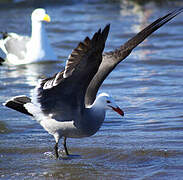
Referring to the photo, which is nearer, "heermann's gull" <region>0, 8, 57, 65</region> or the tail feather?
the tail feather

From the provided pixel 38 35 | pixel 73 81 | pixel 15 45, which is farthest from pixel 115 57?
pixel 15 45

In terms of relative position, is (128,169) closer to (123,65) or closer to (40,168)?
(40,168)

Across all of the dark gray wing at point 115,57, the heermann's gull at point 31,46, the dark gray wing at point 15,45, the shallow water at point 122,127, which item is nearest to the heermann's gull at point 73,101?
the dark gray wing at point 115,57

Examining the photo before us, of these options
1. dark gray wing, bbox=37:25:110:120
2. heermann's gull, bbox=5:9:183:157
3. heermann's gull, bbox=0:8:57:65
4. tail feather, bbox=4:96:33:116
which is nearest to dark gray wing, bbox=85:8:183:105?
heermann's gull, bbox=5:9:183:157

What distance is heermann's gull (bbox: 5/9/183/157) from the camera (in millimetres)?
5652

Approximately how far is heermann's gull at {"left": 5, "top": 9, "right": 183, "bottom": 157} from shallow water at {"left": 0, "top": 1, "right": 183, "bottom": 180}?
1.33 ft

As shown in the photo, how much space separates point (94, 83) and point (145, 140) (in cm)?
105

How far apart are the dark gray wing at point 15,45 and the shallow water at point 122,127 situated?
0.36 metres

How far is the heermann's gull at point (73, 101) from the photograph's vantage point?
5.65m

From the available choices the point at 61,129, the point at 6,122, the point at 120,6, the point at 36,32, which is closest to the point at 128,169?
the point at 61,129

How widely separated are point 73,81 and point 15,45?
20.2ft

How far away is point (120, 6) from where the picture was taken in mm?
18656

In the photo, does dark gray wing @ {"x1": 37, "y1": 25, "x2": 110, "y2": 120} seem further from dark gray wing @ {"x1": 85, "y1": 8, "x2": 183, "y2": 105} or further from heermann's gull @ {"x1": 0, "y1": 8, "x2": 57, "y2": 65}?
heermann's gull @ {"x1": 0, "y1": 8, "x2": 57, "y2": 65}

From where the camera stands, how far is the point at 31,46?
11.5 m
